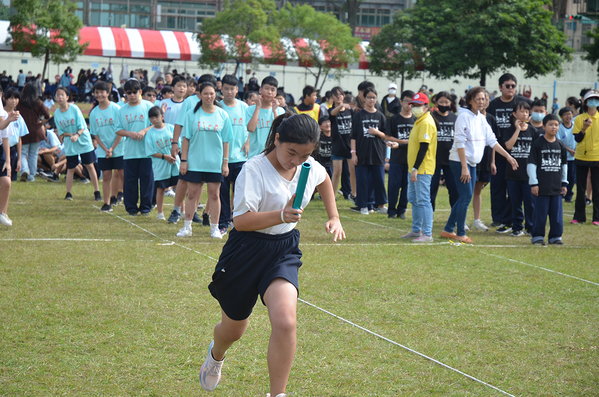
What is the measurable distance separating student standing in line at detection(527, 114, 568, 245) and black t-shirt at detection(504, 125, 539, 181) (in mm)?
850

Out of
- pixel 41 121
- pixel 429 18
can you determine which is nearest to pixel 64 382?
pixel 41 121

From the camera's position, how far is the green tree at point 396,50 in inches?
1479

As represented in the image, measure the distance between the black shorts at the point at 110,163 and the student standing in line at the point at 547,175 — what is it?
264 inches

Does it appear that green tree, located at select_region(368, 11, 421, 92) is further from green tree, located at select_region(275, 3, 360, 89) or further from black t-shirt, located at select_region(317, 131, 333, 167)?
black t-shirt, located at select_region(317, 131, 333, 167)

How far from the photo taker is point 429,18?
3719 centimetres

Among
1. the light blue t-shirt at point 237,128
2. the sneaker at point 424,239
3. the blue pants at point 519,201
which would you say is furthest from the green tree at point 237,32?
the sneaker at point 424,239

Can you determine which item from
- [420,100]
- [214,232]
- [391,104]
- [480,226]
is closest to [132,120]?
[214,232]

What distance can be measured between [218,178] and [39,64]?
115 feet

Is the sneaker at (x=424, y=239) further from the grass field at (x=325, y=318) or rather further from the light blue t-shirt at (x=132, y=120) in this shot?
the light blue t-shirt at (x=132, y=120)

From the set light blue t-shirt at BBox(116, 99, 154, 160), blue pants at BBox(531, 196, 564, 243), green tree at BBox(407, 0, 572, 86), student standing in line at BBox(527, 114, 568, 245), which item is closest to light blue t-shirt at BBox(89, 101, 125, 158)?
light blue t-shirt at BBox(116, 99, 154, 160)

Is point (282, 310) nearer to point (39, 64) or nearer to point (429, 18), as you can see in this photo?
point (429, 18)

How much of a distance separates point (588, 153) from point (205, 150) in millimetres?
6684

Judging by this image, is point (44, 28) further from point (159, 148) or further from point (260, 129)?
point (260, 129)

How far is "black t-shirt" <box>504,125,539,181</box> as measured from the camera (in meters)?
10.1
